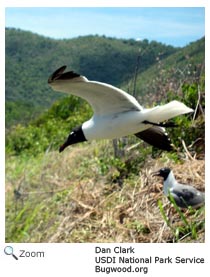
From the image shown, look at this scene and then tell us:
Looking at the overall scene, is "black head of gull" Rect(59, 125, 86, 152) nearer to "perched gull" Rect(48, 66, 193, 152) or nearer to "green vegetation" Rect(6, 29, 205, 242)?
"perched gull" Rect(48, 66, 193, 152)

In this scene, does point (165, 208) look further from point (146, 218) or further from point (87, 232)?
point (87, 232)

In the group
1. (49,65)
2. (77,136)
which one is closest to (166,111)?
(77,136)

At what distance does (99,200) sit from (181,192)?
0.70 meters

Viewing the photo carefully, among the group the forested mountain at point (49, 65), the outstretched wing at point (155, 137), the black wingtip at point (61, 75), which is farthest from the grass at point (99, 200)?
the forested mountain at point (49, 65)

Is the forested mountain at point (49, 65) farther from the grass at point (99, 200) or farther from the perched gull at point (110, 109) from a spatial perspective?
the perched gull at point (110, 109)

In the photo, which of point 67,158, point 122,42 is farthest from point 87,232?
point 122,42

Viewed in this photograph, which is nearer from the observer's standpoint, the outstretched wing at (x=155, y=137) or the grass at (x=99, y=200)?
the outstretched wing at (x=155, y=137)

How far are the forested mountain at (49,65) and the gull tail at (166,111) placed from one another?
3.28 m

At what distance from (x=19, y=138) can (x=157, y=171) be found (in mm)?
2512

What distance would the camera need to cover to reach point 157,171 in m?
3.73

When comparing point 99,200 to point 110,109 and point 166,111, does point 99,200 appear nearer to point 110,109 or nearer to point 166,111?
point 110,109

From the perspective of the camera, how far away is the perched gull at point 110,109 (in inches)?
109

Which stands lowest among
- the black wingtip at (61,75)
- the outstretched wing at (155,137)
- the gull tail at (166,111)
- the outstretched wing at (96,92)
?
the outstretched wing at (155,137)
